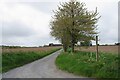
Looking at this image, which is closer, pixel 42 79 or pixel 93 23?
pixel 42 79

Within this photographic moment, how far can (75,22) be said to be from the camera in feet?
153

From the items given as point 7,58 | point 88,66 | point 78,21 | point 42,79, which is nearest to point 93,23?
point 78,21

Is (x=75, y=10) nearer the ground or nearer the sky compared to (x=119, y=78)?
nearer the sky

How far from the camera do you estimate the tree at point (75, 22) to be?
4600cm

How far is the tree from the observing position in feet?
151

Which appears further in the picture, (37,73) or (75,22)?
(75,22)

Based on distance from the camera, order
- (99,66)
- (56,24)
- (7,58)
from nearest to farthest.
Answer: (99,66), (7,58), (56,24)

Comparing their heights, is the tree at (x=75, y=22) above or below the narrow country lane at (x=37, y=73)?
above

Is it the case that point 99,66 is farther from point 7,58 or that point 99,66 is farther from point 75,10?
point 75,10

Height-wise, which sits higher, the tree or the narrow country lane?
the tree

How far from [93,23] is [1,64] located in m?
18.5

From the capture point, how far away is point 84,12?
4741 centimetres

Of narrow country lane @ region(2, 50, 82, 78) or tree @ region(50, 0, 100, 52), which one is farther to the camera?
tree @ region(50, 0, 100, 52)

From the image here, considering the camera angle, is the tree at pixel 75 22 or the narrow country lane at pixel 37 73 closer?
the narrow country lane at pixel 37 73
